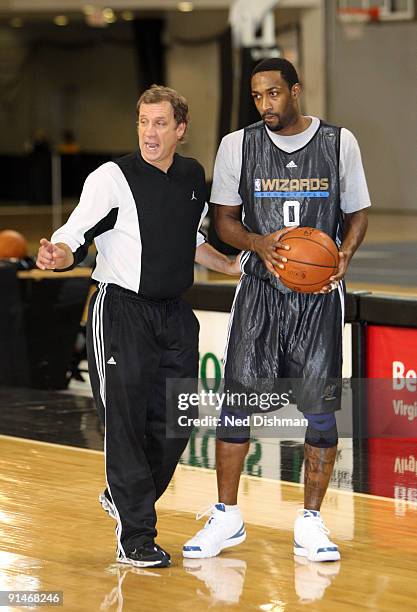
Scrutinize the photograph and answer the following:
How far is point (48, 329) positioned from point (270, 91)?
4831 mm

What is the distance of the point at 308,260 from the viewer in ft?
14.5

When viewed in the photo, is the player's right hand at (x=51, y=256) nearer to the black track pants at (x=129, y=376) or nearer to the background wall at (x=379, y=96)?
the black track pants at (x=129, y=376)

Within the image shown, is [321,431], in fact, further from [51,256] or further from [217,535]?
[51,256]

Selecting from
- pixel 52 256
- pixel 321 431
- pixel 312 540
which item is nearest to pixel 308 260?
pixel 321 431

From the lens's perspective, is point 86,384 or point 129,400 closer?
point 129,400

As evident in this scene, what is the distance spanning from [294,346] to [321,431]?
329mm

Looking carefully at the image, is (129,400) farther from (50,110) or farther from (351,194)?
(50,110)

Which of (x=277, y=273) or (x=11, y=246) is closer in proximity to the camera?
(x=277, y=273)

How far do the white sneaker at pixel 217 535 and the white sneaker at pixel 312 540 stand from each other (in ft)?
0.72

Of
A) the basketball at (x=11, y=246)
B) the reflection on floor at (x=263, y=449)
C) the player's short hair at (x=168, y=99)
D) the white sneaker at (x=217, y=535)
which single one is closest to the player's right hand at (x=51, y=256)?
the player's short hair at (x=168, y=99)

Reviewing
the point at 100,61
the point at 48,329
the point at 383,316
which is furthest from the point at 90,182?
the point at 100,61

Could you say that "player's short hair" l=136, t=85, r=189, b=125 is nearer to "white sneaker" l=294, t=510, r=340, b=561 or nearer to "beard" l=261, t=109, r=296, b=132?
"beard" l=261, t=109, r=296, b=132

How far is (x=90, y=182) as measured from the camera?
4.42 m

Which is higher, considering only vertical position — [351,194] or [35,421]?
[351,194]
